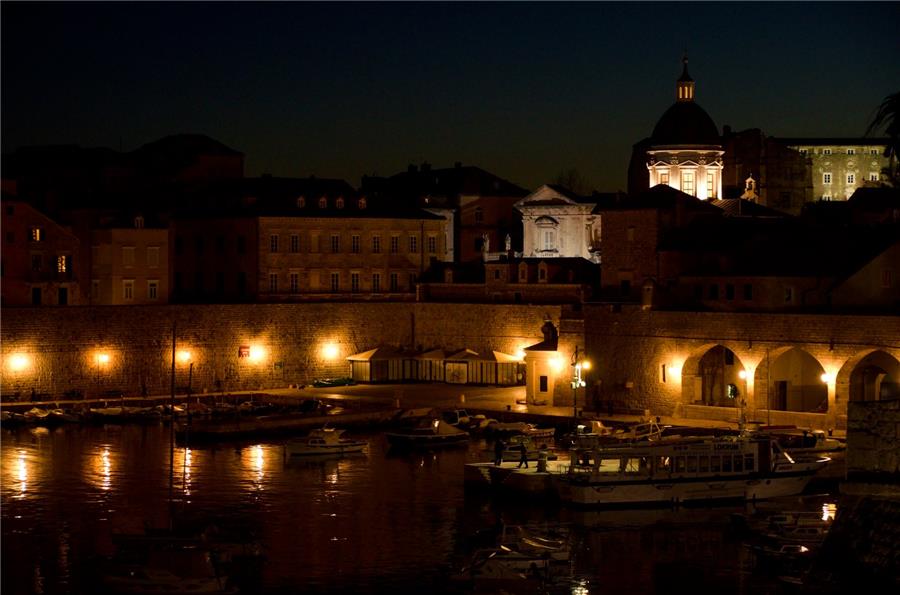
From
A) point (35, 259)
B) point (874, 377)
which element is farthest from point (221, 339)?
point (874, 377)

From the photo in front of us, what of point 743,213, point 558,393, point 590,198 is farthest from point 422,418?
point 590,198

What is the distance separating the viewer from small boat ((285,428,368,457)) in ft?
145

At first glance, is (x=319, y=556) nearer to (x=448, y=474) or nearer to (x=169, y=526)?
(x=169, y=526)

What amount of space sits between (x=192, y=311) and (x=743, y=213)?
20.0 meters

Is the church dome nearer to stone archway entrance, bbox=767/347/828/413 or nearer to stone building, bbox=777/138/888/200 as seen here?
stone archway entrance, bbox=767/347/828/413

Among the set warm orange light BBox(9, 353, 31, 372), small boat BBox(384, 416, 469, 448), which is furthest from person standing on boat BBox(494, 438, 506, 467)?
warm orange light BBox(9, 353, 31, 372)

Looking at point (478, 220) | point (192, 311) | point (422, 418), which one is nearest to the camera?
point (422, 418)

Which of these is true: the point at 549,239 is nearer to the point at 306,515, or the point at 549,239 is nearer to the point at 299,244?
the point at 299,244

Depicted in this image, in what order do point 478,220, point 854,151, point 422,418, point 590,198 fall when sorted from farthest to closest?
point 854,151 → point 478,220 → point 590,198 → point 422,418

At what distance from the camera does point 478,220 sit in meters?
77.8

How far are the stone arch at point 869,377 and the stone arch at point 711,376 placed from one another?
9.52 feet

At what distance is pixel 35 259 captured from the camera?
58.0m

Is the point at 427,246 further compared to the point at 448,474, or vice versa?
the point at 427,246

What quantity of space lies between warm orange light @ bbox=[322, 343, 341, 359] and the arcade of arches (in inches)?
559
